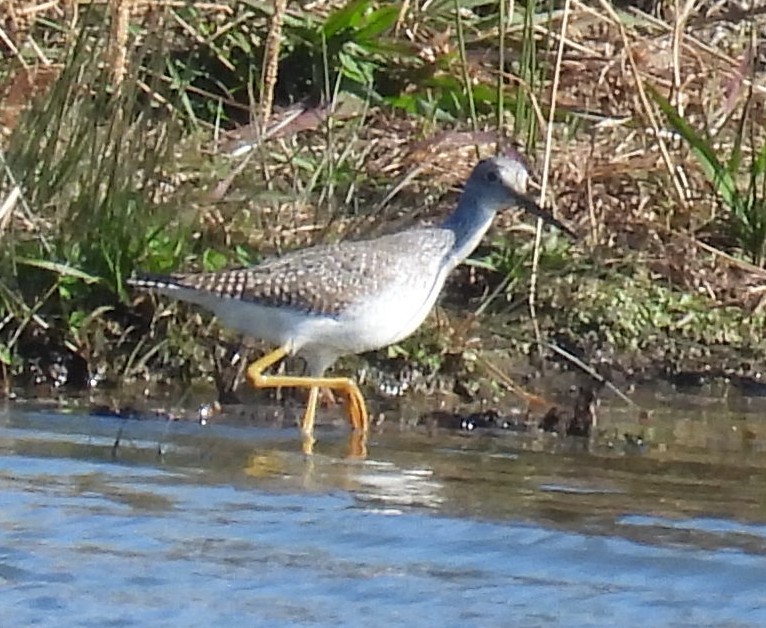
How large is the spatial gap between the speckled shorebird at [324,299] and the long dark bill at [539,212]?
520mm

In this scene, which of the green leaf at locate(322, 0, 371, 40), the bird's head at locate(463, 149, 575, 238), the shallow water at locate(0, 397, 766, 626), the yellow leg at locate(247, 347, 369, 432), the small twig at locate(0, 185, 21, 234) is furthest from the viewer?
the green leaf at locate(322, 0, 371, 40)

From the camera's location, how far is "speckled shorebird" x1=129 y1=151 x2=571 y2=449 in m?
6.90

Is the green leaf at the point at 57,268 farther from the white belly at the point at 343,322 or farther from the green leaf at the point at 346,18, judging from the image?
the green leaf at the point at 346,18

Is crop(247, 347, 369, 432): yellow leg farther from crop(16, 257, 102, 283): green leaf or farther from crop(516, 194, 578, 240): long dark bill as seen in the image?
crop(516, 194, 578, 240): long dark bill

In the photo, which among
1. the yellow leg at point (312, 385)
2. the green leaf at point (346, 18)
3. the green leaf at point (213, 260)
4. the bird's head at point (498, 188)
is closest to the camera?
the yellow leg at point (312, 385)

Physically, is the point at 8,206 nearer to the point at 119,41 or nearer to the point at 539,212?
the point at 119,41

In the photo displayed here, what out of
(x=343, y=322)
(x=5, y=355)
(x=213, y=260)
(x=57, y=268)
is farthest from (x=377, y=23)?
(x=5, y=355)

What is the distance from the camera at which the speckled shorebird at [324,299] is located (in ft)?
22.6

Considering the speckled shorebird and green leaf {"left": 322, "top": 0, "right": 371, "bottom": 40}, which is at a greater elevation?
green leaf {"left": 322, "top": 0, "right": 371, "bottom": 40}

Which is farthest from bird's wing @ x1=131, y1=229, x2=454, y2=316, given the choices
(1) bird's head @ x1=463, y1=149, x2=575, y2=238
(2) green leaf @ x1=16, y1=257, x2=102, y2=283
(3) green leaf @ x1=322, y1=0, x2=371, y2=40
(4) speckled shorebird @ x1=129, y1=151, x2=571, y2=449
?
(3) green leaf @ x1=322, y1=0, x2=371, y2=40

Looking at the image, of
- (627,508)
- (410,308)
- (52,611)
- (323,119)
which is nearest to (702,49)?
(323,119)

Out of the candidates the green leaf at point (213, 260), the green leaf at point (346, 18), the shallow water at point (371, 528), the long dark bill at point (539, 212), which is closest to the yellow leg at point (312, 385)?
the shallow water at point (371, 528)

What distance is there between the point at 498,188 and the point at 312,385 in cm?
121

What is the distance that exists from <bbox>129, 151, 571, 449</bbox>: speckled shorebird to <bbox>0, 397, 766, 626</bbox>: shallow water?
33 cm
